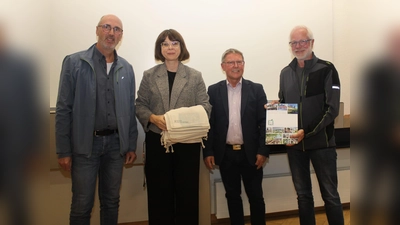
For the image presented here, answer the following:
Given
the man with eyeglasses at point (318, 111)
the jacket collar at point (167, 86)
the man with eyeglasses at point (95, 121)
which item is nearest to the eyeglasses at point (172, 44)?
the jacket collar at point (167, 86)

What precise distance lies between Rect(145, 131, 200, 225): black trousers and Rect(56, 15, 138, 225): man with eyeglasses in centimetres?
20

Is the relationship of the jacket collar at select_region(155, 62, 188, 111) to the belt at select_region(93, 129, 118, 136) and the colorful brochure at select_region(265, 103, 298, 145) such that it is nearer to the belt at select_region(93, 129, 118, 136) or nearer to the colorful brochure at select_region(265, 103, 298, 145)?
the belt at select_region(93, 129, 118, 136)

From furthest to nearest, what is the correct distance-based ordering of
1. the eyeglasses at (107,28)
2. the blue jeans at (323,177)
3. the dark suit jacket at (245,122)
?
the dark suit jacket at (245,122), the blue jeans at (323,177), the eyeglasses at (107,28)

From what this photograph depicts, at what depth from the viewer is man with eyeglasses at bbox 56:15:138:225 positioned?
158 centimetres

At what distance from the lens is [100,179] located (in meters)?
1.76

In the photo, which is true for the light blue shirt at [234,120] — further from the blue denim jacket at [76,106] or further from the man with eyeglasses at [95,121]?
the blue denim jacket at [76,106]

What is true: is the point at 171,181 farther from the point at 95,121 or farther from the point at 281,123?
the point at 281,123

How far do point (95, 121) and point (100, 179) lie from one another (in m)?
0.41

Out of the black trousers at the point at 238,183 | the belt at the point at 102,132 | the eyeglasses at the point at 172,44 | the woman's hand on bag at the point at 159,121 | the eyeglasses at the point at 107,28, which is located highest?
the eyeglasses at the point at 107,28

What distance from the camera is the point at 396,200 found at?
16.1 inches

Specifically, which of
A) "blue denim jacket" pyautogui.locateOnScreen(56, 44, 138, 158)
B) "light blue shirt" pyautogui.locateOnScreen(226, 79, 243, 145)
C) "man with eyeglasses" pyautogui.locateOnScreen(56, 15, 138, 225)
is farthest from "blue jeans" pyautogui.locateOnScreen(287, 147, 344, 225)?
"blue denim jacket" pyautogui.locateOnScreen(56, 44, 138, 158)

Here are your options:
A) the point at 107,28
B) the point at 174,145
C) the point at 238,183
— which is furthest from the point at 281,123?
the point at 107,28

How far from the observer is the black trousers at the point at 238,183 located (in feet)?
6.61

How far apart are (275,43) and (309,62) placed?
1.01 metres
